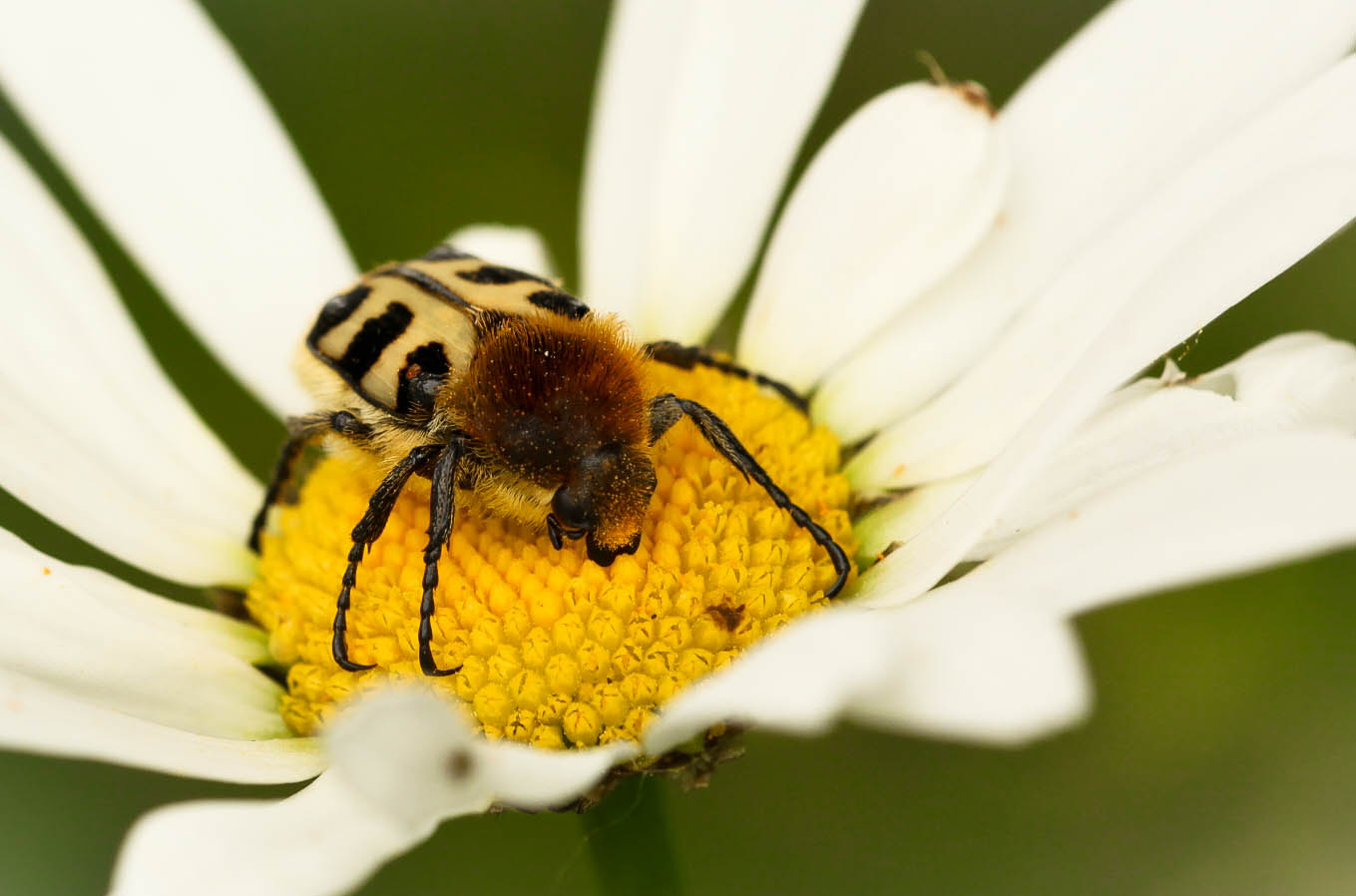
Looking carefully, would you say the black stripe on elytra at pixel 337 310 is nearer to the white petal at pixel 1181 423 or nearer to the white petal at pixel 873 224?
the white petal at pixel 873 224

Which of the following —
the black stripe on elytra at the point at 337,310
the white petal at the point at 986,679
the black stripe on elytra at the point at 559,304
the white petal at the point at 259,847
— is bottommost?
the white petal at the point at 259,847

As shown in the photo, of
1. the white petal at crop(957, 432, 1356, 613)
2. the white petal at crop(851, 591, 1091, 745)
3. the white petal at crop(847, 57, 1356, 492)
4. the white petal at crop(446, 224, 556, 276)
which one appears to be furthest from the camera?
the white petal at crop(446, 224, 556, 276)

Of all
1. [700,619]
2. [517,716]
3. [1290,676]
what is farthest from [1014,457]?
[1290,676]

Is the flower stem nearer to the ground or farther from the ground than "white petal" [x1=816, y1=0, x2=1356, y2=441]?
nearer to the ground

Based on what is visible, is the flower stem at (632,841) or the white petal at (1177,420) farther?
the flower stem at (632,841)

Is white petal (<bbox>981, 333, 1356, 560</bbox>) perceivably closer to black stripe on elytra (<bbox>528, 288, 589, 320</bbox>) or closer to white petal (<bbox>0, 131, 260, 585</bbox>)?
black stripe on elytra (<bbox>528, 288, 589, 320</bbox>)

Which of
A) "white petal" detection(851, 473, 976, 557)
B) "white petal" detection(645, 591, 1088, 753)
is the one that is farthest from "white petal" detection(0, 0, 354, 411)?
"white petal" detection(645, 591, 1088, 753)

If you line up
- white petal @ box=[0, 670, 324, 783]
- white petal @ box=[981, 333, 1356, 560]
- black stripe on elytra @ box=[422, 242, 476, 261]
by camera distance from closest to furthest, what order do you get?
white petal @ box=[0, 670, 324, 783]
white petal @ box=[981, 333, 1356, 560]
black stripe on elytra @ box=[422, 242, 476, 261]

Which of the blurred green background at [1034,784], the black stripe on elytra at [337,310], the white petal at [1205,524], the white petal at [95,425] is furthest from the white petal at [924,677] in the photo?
the white petal at [95,425]
